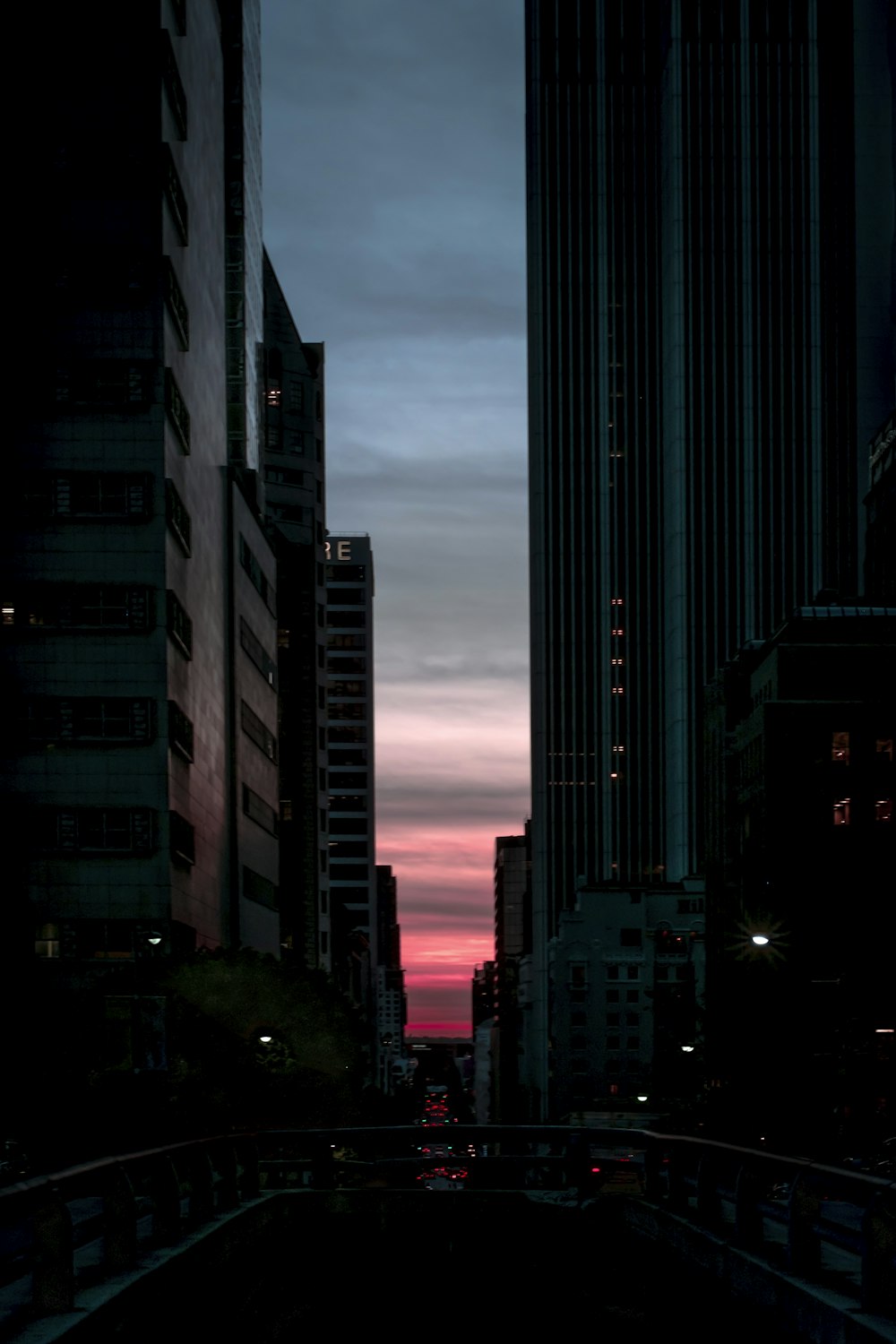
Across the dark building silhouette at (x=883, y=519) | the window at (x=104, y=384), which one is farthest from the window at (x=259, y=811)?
the dark building silhouette at (x=883, y=519)

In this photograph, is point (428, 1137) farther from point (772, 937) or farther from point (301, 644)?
point (301, 644)

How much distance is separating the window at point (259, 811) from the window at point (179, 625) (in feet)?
78.1

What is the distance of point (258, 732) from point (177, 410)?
37.1 m

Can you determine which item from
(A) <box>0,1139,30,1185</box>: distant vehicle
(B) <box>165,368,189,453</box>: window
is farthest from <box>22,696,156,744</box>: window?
(A) <box>0,1139,30,1185</box>: distant vehicle

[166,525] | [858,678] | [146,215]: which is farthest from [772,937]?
[146,215]

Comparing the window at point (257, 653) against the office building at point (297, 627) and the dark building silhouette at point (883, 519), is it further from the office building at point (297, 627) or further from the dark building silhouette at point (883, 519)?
the dark building silhouette at point (883, 519)

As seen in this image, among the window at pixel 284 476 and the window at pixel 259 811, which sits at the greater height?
the window at pixel 284 476

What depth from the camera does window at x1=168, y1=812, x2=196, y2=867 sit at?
90469 millimetres

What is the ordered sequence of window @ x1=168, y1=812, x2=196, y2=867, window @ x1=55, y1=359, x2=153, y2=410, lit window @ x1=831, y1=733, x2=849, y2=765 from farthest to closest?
lit window @ x1=831, y1=733, x2=849, y2=765 < window @ x1=55, y1=359, x2=153, y2=410 < window @ x1=168, y1=812, x2=196, y2=867

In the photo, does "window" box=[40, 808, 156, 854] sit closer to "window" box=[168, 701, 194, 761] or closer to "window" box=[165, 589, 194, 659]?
"window" box=[168, 701, 194, 761]

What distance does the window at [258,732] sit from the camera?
122m

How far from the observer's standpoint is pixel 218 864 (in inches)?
4296

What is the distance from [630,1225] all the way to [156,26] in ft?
278

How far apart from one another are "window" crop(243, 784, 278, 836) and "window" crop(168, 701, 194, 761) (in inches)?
923
